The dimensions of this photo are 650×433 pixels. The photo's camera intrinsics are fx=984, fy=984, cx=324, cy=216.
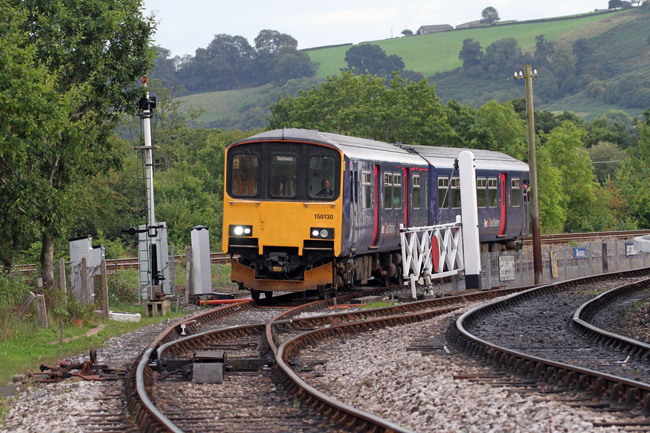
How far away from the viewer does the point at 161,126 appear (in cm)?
8050

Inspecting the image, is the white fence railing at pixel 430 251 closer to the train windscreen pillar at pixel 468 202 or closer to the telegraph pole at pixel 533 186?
the train windscreen pillar at pixel 468 202

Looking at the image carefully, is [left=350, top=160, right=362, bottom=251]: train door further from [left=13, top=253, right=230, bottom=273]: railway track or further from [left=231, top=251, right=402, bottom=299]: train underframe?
[left=13, top=253, right=230, bottom=273]: railway track

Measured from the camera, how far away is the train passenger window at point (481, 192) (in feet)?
93.5

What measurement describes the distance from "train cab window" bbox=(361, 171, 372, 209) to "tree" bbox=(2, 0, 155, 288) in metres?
5.68

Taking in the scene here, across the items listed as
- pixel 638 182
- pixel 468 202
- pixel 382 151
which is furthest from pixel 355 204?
pixel 638 182

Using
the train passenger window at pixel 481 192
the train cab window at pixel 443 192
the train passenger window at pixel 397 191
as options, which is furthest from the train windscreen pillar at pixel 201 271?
the train passenger window at pixel 481 192

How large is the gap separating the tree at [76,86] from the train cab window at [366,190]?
224 inches

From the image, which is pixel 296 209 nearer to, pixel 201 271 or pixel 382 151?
pixel 201 271

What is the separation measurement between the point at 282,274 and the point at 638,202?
158 ft

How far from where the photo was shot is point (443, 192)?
90.7 feet

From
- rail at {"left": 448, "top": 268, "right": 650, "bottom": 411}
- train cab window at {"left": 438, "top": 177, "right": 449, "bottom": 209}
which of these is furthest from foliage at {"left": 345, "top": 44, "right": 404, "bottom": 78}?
rail at {"left": 448, "top": 268, "right": 650, "bottom": 411}

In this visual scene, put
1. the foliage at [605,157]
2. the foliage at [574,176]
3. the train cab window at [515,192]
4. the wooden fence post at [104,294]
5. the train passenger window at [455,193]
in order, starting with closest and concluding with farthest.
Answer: the wooden fence post at [104,294] → the train passenger window at [455,193] → the train cab window at [515,192] → the foliage at [574,176] → the foliage at [605,157]

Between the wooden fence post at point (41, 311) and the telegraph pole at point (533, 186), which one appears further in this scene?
the telegraph pole at point (533, 186)

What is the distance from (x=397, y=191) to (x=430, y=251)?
7.30 feet
